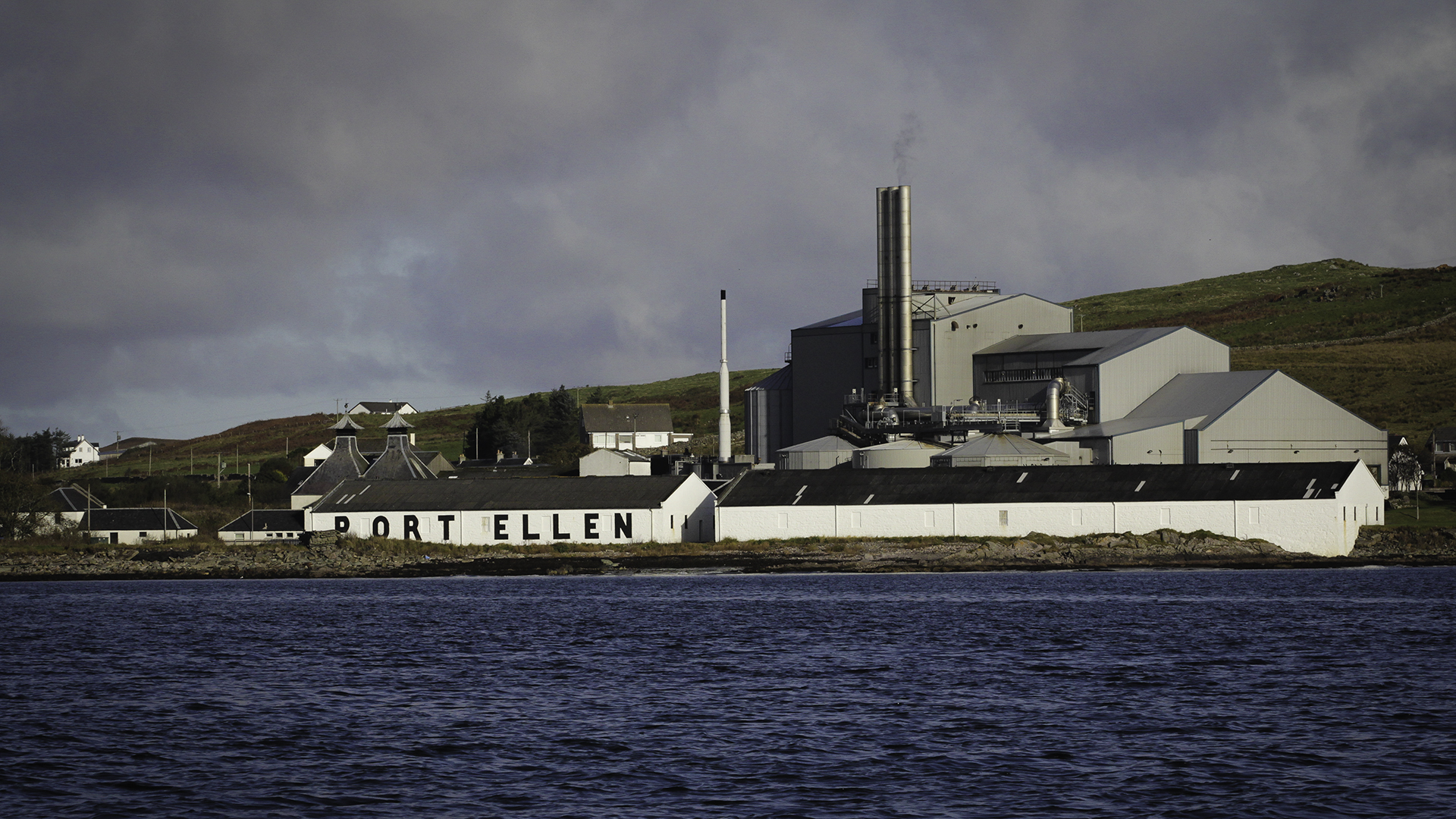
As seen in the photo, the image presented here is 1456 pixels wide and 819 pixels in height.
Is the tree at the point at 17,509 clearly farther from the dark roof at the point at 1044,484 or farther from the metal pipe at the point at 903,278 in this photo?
the metal pipe at the point at 903,278

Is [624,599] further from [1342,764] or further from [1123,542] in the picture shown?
[1342,764]

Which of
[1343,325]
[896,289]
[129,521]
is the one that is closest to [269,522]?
[129,521]

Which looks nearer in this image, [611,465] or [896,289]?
[896,289]

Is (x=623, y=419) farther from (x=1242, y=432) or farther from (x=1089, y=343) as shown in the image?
(x=1242, y=432)

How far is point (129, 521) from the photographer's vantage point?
281 feet

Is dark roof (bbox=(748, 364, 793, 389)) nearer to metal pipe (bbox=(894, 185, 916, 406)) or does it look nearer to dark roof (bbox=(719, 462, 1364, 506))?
metal pipe (bbox=(894, 185, 916, 406))

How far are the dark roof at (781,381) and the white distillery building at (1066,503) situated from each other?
2088cm

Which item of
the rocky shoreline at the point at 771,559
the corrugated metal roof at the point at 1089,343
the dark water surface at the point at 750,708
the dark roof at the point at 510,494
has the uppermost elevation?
the corrugated metal roof at the point at 1089,343

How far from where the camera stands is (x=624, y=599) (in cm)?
5578

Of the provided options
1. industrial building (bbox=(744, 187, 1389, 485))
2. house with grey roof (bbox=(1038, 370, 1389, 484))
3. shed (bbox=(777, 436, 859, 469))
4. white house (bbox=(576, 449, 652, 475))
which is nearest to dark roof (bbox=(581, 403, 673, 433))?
white house (bbox=(576, 449, 652, 475))

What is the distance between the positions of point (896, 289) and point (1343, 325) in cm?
8607

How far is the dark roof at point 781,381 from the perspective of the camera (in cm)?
9569

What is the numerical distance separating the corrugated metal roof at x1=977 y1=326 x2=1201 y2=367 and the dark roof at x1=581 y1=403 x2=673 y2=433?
186ft

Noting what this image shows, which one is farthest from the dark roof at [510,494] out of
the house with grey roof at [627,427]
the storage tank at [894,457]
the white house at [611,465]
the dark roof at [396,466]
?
the house with grey roof at [627,427]
